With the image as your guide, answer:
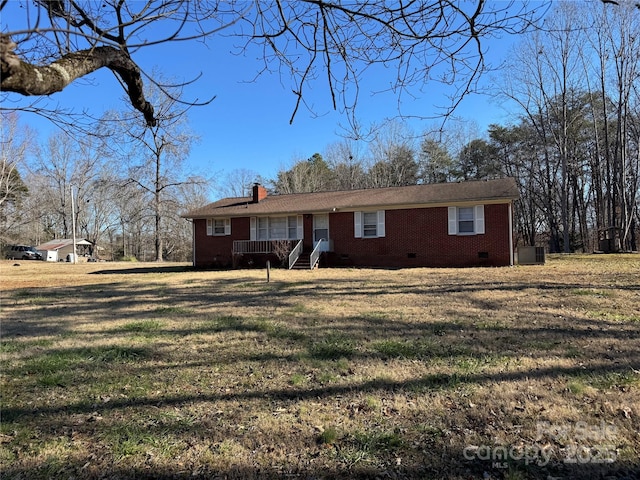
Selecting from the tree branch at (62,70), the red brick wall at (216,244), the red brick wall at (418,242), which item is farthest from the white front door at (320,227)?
the tree branch at (62,70)

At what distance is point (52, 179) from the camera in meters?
42.9

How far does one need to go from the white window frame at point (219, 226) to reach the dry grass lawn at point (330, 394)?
46.1 ft

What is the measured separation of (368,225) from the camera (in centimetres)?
1847

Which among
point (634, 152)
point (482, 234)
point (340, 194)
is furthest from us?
point (634, 152)

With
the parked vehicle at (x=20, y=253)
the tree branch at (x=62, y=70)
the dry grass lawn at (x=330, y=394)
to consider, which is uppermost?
the tree branch at (x=62, y=70)

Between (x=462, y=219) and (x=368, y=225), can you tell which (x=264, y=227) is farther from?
(x=462, y=219)

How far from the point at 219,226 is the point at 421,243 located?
11064 mm

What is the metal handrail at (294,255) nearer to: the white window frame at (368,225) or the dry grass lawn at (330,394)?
the white window frame at (368,225)

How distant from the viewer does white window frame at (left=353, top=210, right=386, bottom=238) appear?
1812 cm

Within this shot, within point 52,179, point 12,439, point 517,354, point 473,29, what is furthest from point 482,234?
point 52,179

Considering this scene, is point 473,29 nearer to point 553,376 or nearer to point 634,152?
point 553,376

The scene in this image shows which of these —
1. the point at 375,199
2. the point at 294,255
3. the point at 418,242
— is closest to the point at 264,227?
the point at 294,255

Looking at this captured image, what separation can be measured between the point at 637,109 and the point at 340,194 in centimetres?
2159

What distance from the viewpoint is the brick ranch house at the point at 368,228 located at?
645 inches
